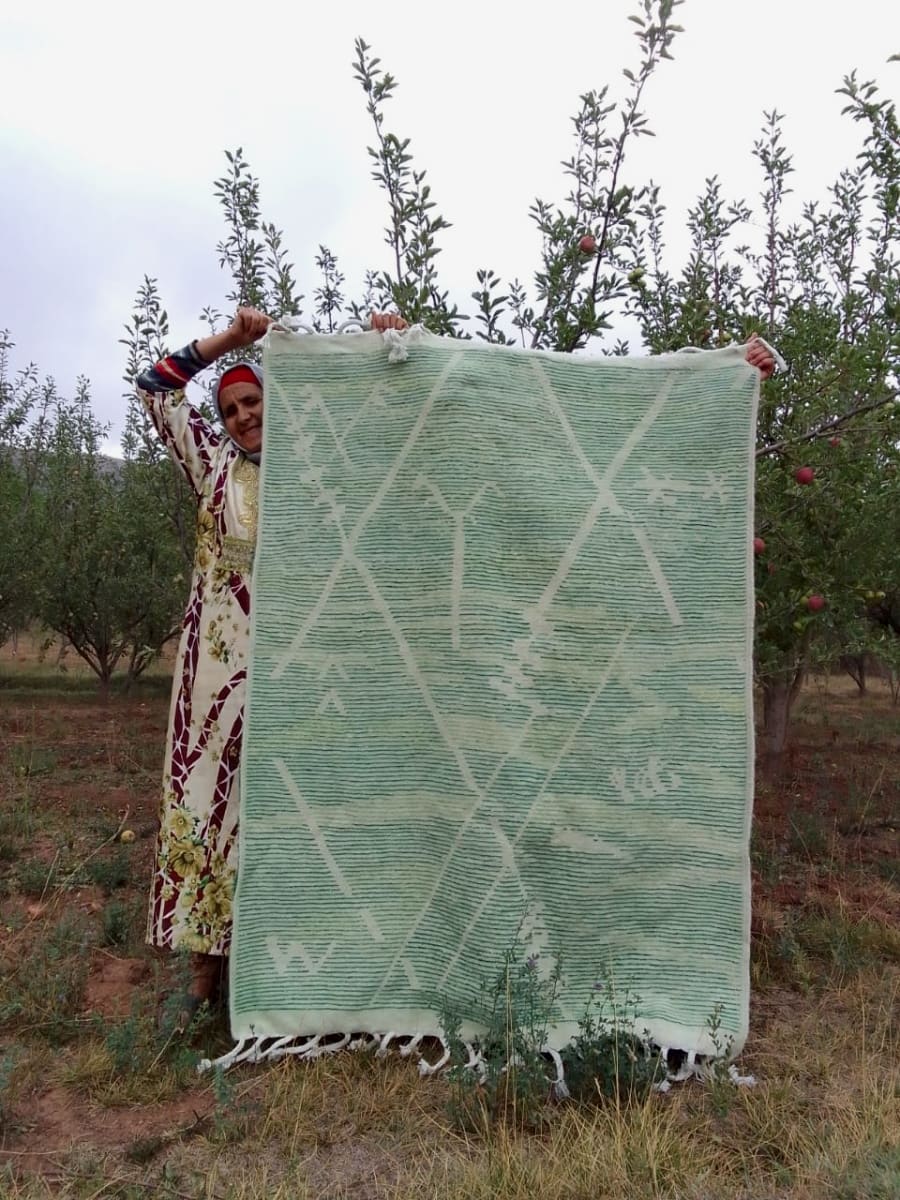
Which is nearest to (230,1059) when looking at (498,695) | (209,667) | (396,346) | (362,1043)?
(362,1043)

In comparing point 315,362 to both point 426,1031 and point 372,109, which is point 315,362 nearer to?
point 372,109

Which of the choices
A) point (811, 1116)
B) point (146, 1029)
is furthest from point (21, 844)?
point (811, 1116)

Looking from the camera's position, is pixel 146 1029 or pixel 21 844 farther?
pixel 21 844

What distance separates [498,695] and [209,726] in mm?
770

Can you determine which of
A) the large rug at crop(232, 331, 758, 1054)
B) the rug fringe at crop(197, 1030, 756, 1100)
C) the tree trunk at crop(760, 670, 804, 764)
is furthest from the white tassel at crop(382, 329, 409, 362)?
the tree trunk at crop(760, 670, 804, 764)

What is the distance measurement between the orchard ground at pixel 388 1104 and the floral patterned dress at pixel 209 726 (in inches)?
11.4

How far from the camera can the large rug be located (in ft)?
7.04

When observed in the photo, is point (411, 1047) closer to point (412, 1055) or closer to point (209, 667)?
point (412, 1055)

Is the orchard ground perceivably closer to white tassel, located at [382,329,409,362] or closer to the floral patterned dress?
the floral patterned dress

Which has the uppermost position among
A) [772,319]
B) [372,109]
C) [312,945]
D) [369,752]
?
[372,109]

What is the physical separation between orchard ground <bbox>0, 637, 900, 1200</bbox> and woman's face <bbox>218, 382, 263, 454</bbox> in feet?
4.96

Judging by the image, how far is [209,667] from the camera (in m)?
2.36

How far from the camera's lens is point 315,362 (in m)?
2.34

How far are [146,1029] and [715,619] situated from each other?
5.76ft
